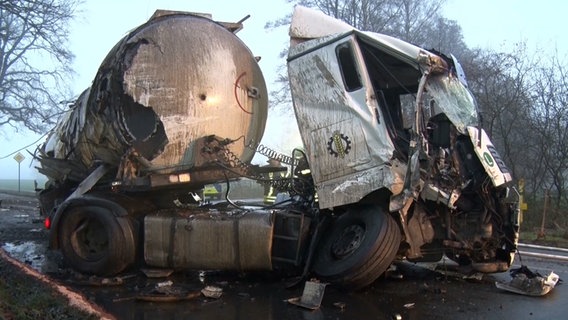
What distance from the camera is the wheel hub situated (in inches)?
232

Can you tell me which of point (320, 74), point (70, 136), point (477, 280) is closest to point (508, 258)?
point (477, 280)

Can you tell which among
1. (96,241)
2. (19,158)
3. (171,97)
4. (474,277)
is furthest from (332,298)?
(19,158)

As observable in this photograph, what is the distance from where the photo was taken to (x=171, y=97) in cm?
702

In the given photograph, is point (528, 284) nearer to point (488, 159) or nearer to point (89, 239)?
point (488, 159)

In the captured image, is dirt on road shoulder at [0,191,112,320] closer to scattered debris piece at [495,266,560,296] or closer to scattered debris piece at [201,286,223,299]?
scattered debris piece at [201,286,223,299]

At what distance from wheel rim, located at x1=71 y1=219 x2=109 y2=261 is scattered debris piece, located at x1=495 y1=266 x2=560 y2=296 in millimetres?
4886

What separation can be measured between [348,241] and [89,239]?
3.48m

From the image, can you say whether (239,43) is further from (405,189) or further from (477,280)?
(477,280)

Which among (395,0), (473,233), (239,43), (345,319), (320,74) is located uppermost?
(395,0)

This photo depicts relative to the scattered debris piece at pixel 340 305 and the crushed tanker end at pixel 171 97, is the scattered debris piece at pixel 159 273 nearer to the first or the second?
the crushed tanker end at pixel 171 97

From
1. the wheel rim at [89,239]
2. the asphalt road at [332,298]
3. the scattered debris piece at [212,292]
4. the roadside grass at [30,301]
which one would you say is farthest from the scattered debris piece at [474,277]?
the wheel rim at [89,239]

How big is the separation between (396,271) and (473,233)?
134 cm

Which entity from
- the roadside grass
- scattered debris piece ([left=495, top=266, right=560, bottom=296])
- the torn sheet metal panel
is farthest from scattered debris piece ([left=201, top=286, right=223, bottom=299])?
scattered debris piece ([left=495, top=266, right=560, bottom=296])

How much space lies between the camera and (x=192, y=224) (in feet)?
21.7
